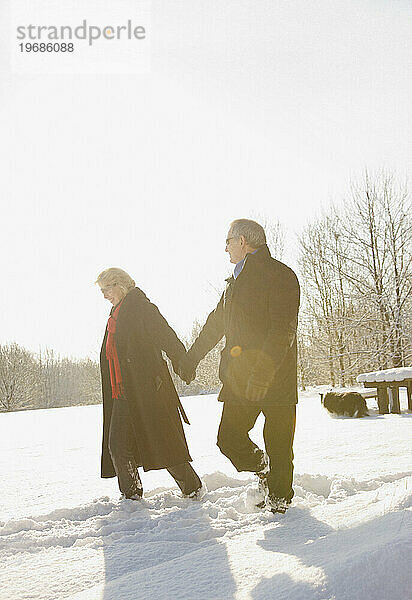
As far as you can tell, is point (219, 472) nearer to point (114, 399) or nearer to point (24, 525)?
point (114, 399)

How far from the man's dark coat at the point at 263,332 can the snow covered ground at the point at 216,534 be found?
2.43 feet

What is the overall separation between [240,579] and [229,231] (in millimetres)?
2240

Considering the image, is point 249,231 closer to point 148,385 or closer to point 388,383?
point 148,385

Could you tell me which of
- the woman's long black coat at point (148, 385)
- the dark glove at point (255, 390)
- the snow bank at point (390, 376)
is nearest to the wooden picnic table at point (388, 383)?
the snow bank at point (390, 376)

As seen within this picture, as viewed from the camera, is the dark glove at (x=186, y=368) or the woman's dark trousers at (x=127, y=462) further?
the dark glove at (x=186, y=368)

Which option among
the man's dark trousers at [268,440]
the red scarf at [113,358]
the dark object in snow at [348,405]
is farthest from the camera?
the dark object in snow at [348,405]

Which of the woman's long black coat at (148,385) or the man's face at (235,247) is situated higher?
the man's face at (235,247)

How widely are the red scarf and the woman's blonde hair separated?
0.14m

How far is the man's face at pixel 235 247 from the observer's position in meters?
Answer: 3.64

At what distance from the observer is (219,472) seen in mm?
4621

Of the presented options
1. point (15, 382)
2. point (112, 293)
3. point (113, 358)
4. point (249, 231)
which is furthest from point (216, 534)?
point (15, 382)

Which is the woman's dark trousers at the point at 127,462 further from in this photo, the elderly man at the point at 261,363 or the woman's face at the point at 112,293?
the woman's face at the point at 112,293

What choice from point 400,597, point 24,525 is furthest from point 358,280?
point 400,597

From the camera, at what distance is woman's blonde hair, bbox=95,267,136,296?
432 cm
